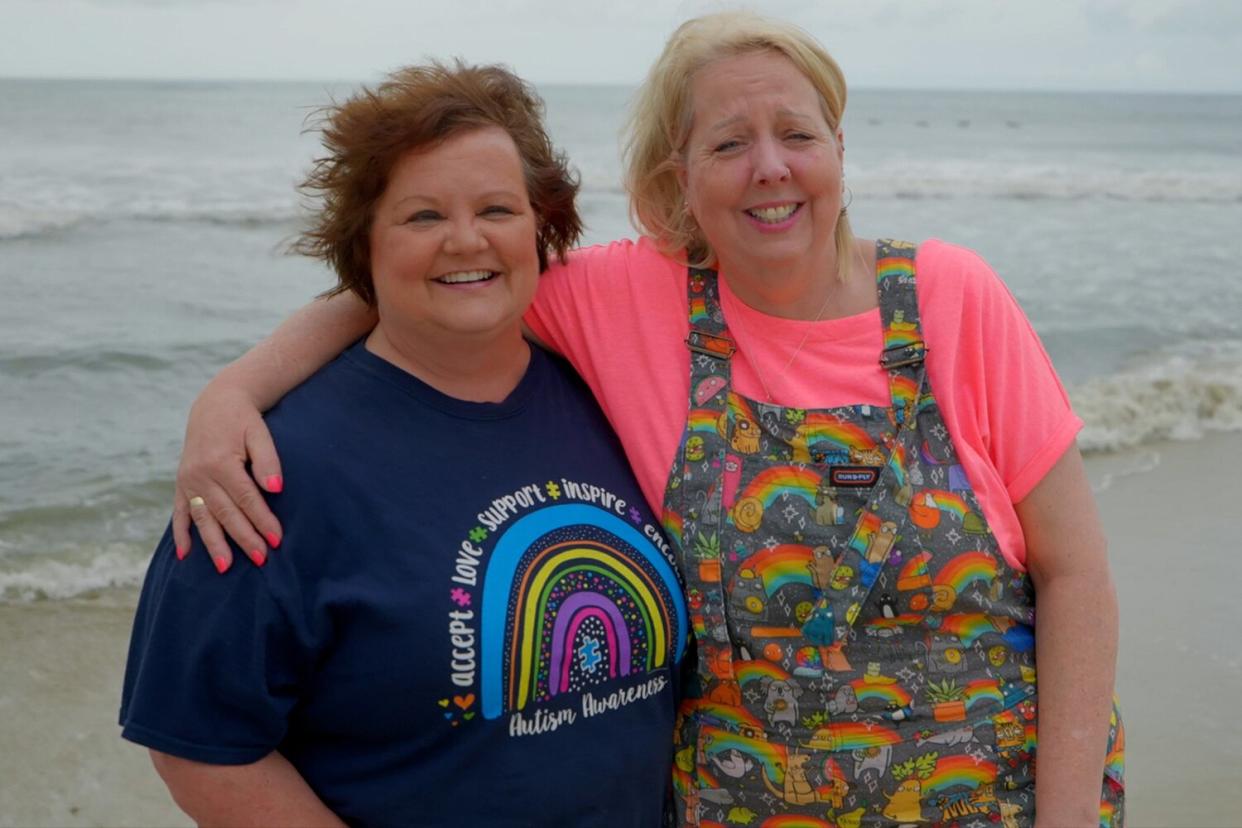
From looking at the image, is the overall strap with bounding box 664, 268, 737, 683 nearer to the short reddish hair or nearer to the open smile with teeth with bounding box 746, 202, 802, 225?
the open smile with teeth with bounding box 746, 202, 802, 225

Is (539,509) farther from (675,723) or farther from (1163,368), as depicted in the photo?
(1163,368)

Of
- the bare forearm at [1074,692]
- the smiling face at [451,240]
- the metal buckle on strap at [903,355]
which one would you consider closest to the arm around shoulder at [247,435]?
the smiling face at [451,240]

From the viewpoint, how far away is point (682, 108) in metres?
2.48

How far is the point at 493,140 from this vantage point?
2.26 metres

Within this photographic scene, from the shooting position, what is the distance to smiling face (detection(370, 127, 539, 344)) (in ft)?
7.22

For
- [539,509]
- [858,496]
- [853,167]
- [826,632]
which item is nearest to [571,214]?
[539,509]

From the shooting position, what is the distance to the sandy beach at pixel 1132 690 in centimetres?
371

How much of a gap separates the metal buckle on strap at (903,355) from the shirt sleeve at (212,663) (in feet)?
3.76

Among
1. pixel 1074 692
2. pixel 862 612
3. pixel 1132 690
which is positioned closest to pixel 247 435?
pixel 862 612

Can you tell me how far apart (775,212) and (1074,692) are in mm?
1052

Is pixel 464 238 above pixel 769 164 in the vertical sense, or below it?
below

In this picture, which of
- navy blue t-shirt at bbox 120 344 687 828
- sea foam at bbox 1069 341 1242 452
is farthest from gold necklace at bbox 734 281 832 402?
sea foam at bbox 1069 341 1242 452

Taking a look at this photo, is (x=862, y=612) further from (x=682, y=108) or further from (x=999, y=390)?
(x=682, y=108)

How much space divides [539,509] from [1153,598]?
3476 millimetres
